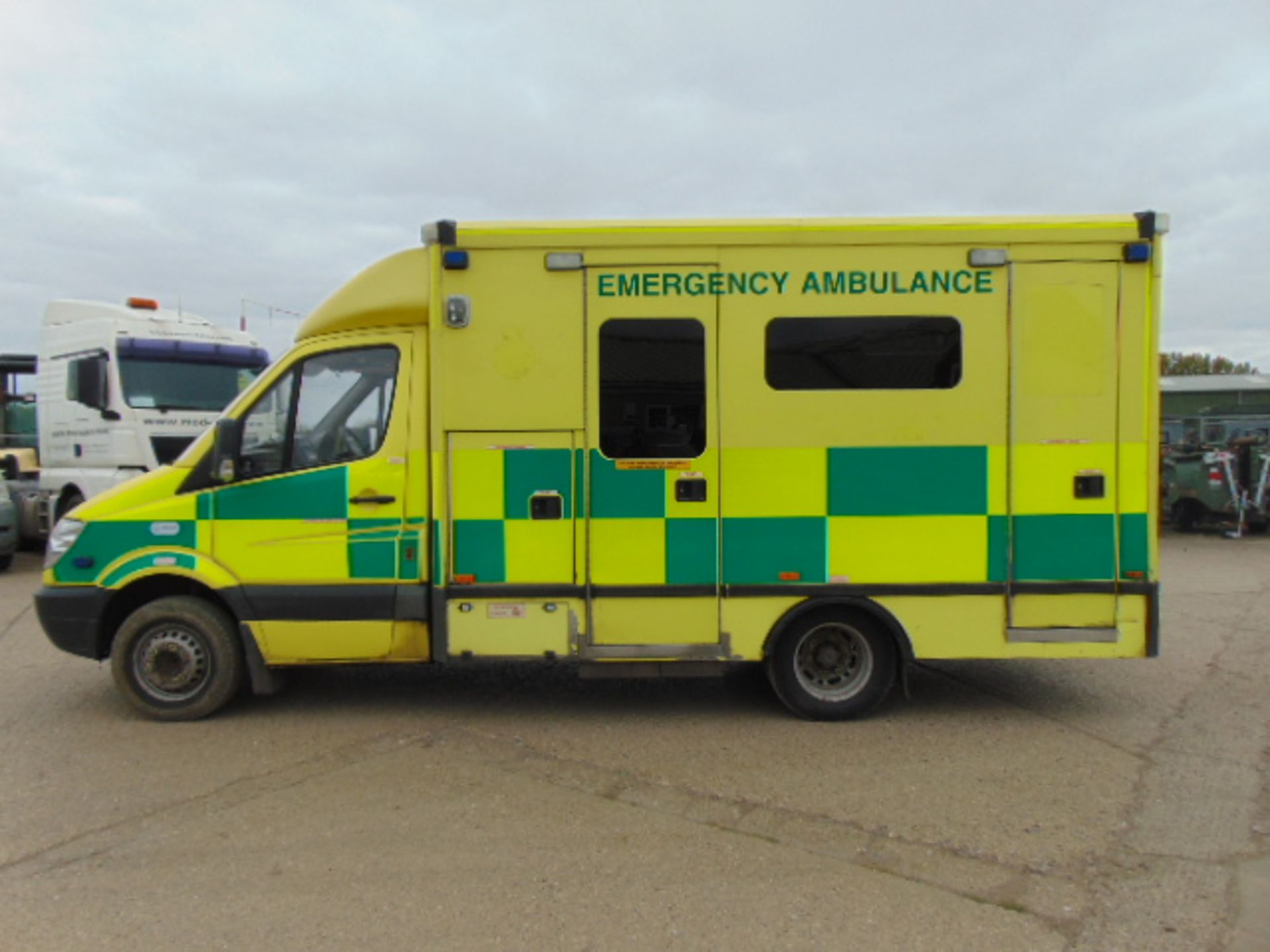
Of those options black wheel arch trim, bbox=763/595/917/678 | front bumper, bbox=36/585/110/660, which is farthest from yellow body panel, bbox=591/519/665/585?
front bumper, bbox=36/585/110/660

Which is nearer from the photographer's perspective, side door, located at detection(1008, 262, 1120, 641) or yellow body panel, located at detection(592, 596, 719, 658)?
side door, located at detection(1008, 262, 1120, 641)

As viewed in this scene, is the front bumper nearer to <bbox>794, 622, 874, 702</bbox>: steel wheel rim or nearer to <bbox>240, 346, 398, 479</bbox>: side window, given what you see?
<bbox>240, 346, 398, 479</bbox>: side window

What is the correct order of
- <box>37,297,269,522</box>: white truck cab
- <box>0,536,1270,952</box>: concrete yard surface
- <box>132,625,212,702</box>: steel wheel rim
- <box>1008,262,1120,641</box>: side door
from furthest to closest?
<box>37,297,269,522</box>: white truck cab → <box>132,625,212,702</box>: steel wheel rim → <box>1008,262,1120,641</box>: side door → <box>0,536,1270,952</box>: concrete yard surface

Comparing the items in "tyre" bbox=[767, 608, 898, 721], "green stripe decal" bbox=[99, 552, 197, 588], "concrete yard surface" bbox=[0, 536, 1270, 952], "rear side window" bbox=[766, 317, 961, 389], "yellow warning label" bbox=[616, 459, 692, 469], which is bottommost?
"concrete yard surface" bbox=[0, 536, 1270, 952]

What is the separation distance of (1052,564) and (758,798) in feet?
7.13

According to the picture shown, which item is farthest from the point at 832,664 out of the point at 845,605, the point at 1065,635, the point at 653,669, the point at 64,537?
the point at 64,537

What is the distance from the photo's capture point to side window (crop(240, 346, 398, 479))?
18.0 feet

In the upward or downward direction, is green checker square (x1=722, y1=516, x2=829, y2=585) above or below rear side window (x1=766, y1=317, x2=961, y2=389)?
below

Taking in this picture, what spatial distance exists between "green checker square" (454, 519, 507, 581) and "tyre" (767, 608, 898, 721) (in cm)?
160

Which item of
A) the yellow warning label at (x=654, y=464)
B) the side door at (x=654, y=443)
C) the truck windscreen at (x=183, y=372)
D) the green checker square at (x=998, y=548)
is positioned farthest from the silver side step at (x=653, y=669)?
the truck windscreen at (x=183, y=372)

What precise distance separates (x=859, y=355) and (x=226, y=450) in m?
3.56

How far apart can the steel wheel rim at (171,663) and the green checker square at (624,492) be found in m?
2.43

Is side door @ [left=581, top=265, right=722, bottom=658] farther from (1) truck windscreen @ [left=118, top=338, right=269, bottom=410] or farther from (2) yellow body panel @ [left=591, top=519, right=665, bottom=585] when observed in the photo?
(1) truck windscreen @ [left=118, top=338, right=269, bottom=410]

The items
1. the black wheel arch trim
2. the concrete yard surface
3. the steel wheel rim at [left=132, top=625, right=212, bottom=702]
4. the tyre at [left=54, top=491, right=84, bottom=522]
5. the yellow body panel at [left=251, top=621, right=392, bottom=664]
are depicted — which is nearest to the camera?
the concrete yard surface
